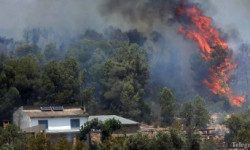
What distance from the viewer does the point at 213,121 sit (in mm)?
80812

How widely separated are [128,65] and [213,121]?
523 inches

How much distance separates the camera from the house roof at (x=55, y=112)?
2697 inches

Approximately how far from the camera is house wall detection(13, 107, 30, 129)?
68744 millimetres

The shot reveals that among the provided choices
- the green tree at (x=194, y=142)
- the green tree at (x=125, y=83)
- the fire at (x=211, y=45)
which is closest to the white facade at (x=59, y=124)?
the green tree at (x=125, y=83)

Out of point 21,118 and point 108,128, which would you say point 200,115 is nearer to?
point 108,128

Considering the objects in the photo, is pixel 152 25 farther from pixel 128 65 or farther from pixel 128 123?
pixel 128 123

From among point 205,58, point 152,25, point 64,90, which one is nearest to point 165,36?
point 152,25

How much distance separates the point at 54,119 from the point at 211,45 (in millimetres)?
29939

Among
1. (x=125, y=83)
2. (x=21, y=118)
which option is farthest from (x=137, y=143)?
(x=125, y=83)

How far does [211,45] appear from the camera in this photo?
89.2 meters

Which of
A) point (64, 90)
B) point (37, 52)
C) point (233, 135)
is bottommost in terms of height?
point (233, 135)

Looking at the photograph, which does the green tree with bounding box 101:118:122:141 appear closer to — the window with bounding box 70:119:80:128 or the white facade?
the white facade

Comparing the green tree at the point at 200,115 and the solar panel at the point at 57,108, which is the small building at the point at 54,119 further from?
the green tree at the point at 200,115

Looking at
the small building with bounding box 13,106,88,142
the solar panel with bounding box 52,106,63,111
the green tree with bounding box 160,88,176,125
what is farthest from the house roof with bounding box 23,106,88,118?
the green tree with bounding box 160,88,176,125
